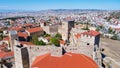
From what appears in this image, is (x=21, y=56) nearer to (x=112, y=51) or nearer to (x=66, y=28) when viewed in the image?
(x=66, y=28)

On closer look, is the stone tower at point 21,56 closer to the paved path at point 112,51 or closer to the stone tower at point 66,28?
the stone tower at point 66,28

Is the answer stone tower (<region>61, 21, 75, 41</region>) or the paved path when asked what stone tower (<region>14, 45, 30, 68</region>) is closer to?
stone tower (<region>61, 21, 75, 41</region>)

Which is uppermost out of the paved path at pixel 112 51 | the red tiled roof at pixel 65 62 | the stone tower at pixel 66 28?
the stone tower at pixel 66 28

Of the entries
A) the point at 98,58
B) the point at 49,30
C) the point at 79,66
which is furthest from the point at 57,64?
the point at 49,30

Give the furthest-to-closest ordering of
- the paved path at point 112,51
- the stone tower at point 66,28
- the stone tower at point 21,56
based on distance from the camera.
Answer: the paved path at point 112,51, the stone tower at point 66,28, the stone tower at point 21,56

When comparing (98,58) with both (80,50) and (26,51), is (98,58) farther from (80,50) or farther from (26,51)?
(26,51)

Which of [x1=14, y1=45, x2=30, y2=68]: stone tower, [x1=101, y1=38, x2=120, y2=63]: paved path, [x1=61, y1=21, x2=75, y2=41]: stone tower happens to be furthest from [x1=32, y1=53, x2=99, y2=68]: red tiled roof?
[x1=101, y1=38, x2=120, y2=63]: paved path

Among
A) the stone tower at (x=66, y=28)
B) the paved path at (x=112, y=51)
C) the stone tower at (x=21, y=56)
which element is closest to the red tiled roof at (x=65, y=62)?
the stone tower at (x=21, y=56)

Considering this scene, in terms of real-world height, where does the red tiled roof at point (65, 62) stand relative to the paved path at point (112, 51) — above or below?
above

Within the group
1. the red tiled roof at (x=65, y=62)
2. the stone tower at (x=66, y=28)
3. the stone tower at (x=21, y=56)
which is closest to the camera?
the red tiled roof at (x=65, y=62)
